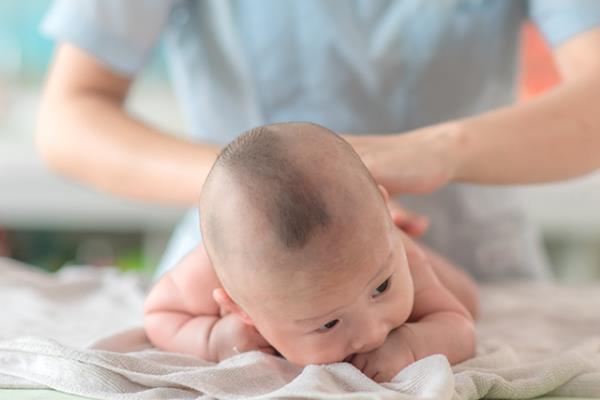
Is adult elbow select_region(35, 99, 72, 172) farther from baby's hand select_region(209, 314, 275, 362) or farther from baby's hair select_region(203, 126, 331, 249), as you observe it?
baby's hair select_region(203, 126, 331, 249)

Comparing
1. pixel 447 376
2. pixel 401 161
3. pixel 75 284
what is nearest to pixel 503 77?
pixel 401 161

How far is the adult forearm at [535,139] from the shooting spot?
1041mm

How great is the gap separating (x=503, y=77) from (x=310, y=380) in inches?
30.7

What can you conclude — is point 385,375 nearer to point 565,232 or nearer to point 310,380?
point 310,380

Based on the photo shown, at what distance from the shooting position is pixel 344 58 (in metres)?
1.33

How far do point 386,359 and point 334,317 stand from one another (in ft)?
0.22

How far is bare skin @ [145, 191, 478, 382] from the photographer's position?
783 millimetres

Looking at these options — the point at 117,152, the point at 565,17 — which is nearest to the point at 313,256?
the point at 117,152

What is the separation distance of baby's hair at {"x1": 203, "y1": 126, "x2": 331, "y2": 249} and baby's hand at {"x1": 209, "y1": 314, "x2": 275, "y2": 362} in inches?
7.3

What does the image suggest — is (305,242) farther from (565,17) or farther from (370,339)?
(565,17)

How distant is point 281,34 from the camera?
134 centimetres

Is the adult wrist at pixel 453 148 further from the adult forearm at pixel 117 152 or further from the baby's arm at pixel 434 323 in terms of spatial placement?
the adult forearm at pixel 117 152

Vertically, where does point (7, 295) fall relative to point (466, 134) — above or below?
below

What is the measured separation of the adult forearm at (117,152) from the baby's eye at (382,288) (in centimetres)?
33
